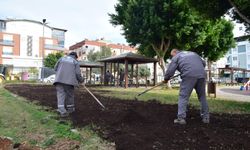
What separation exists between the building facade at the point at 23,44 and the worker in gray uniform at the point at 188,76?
68.5m

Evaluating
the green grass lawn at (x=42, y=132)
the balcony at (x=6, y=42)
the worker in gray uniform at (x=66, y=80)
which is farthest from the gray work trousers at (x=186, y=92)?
the balcony at (x=6, y=42)

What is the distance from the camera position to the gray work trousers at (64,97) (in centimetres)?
736

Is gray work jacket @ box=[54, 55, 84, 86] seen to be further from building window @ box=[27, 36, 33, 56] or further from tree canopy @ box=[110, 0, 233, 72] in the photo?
building window @ box=[27, 36, 33, 56]

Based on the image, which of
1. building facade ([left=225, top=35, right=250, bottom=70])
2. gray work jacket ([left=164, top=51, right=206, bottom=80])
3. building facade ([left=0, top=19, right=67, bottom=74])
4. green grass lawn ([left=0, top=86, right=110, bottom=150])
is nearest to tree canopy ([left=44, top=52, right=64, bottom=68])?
building facade ([left=0, top=19, right=67, bottom=74])

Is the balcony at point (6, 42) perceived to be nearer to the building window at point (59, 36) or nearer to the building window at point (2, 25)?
the building window at point (2, 25)

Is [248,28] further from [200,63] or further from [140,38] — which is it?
[140,38]

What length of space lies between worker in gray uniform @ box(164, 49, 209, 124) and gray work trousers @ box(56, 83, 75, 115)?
291 cm

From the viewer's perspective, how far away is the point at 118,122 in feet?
19.5

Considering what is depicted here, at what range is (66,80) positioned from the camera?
7387 mm

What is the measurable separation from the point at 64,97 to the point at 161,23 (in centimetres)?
1412

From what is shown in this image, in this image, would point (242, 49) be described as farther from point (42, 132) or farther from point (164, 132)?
point (42, 132)

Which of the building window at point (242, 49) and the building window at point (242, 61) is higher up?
the building window at point (242, 49)

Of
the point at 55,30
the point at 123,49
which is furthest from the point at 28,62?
the point at 123,49

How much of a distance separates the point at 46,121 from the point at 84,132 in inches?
63.9
